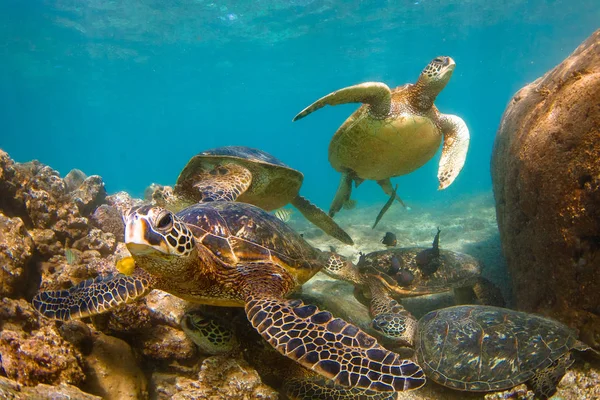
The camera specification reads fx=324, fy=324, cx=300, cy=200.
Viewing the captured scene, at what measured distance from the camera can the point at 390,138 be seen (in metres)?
7.02

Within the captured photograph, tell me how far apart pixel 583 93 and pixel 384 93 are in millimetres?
3206

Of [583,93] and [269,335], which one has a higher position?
[583,93]

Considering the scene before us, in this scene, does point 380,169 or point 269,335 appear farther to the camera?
point 380,169

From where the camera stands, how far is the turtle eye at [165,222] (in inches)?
95.1

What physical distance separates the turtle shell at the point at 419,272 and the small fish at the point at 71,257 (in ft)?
15.2

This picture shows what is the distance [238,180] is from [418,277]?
3745 millimetres

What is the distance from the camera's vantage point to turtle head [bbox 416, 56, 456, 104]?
6547 millimetres

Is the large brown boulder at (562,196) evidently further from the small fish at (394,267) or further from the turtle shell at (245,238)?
the turtle shell at (245,238)

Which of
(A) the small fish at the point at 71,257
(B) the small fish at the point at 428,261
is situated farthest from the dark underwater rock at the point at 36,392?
(B) the small fish at the point at 428,261

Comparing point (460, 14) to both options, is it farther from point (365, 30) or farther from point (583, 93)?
point (583, 93)

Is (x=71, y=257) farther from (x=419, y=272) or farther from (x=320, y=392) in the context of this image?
(x=419, y=272)

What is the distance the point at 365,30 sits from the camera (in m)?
33.0

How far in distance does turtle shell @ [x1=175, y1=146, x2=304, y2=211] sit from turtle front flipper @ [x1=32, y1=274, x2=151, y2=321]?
3.28m

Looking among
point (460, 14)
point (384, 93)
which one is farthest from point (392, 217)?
point (460, 14)
